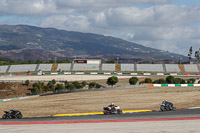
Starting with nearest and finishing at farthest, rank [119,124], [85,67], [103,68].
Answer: [119,124] < [103,68] < [85,67]

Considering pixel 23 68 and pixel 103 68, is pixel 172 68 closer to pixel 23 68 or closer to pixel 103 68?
pixel 103 68

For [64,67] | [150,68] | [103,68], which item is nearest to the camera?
[150,68]

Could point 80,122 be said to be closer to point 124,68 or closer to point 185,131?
point 185,131

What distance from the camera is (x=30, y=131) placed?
26.5 m

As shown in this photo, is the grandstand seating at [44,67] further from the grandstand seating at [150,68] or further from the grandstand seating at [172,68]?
the grandstand seating at [172,68]

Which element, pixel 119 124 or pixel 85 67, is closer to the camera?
pixel 119 124

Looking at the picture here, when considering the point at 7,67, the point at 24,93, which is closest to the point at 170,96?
the point at 24,93

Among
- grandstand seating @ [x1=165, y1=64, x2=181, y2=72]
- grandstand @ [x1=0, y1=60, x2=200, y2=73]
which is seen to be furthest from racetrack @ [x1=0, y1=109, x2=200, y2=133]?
grandstand seating @ [x1=165, y1=64, x2=181, y2=72]

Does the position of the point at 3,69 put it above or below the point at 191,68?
above

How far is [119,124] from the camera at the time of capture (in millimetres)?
29484

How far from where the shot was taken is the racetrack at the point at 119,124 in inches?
1043

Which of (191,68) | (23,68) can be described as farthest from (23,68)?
(191,68)

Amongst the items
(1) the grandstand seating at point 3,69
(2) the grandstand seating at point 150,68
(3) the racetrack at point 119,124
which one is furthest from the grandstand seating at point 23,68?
(3) the racetrack at point 119,124

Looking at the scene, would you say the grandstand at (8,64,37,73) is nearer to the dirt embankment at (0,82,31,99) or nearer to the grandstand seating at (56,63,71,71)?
the grandstand seating at (56,63,71,71)
